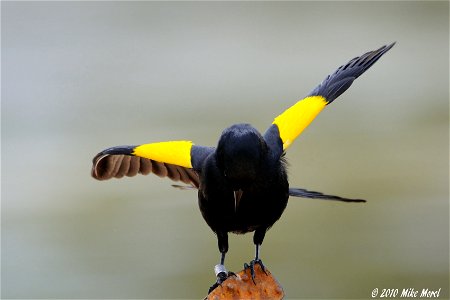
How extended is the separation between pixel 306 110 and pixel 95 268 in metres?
2.90

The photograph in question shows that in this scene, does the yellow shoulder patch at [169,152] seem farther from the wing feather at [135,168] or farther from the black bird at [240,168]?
the wing feather at [135,168]

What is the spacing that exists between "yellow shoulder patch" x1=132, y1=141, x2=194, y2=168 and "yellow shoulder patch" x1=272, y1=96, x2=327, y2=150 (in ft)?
1.54

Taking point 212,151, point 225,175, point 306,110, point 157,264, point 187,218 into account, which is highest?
point 187,218

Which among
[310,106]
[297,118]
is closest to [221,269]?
[297,118]

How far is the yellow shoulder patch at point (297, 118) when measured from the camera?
4.50 metres

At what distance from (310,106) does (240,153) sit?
1.00 metres

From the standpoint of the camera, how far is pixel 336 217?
7617 millimetres

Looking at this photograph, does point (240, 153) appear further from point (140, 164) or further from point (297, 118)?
point (140, 164)

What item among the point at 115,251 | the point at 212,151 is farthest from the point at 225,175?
the point at 115,251

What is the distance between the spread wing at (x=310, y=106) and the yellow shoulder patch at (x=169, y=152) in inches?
15.9

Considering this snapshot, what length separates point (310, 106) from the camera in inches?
188

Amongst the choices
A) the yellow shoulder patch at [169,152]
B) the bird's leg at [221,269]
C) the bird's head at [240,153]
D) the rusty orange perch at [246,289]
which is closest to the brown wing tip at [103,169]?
the yellow shoulder patch at [169,152]

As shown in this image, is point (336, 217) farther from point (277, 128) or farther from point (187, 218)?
point (277, 128)

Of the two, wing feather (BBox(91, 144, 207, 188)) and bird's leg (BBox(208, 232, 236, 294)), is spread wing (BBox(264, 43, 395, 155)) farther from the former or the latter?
wing feather (BBox(91, 144, 207, 188))
